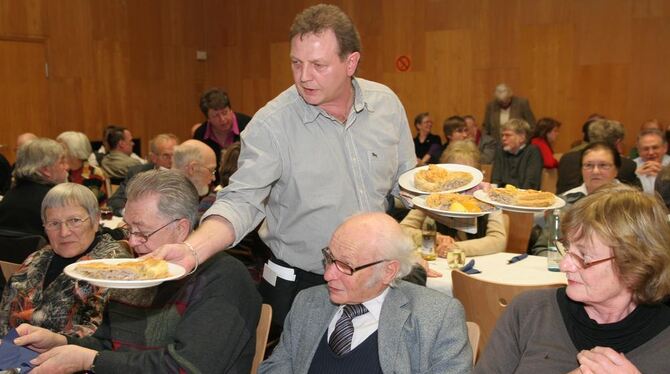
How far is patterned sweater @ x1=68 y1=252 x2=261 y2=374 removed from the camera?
7.38ft

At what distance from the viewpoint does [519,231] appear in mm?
5129

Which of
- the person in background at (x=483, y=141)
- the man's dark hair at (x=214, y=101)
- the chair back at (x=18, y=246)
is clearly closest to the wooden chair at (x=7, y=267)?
the chair back at (x=18, y=246)

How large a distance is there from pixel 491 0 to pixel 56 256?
9.15 meters

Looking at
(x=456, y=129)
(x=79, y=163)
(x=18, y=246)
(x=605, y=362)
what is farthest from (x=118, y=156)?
(x=605, y=362)

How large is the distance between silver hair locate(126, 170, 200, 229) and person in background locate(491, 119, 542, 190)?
5.69 metres

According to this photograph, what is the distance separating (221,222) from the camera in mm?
2254

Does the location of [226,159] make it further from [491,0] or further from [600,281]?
[491,0]

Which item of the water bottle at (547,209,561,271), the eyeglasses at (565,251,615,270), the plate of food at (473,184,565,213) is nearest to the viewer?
the eyeglasses at (565,251,615,270)

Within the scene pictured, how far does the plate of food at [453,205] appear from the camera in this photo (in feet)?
8.70

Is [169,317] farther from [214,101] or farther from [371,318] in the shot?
[214,101]

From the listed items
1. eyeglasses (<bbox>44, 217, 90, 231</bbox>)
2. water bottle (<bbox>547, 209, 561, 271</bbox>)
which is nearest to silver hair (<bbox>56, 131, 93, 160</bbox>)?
eyeglasses (<bbox>44, 217, 90, 231</bbox>)

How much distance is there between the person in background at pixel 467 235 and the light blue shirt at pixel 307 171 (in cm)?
136

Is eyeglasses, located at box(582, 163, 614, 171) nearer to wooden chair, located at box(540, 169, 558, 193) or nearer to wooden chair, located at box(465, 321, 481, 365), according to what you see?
wooden chair, located at box(465, 321, 481, 365)

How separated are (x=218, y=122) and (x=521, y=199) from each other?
4.31 metres
